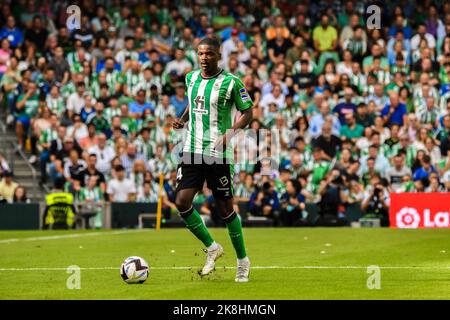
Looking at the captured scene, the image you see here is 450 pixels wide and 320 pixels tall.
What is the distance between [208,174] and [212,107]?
796 mm

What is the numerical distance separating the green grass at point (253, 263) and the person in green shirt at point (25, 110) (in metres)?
5.70

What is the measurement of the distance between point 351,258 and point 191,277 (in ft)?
12.8

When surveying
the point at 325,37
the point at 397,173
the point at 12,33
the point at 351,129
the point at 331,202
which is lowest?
the point at 331,202

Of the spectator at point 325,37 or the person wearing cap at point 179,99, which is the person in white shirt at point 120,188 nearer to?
the person wearing cap at point 179,99

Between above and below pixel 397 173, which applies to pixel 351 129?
above

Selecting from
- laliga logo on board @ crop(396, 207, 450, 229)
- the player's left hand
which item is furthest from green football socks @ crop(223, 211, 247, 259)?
laliga logo on board @ crop(396, 207, 450, 229)

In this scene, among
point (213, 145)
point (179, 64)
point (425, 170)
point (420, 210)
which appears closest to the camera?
point (213, 145)

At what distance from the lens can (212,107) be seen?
14.0 m

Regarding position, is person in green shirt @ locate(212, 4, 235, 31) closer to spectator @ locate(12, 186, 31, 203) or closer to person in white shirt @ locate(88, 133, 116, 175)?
person in white shirt @ locate(88, 133, 116, 175)

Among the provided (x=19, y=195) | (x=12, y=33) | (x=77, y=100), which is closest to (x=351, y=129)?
(x=77, y=100)

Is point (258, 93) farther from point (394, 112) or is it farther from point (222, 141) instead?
point (222, 141)

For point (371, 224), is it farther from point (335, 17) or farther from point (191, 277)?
point (191, 277)

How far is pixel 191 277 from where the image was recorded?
14.3 m

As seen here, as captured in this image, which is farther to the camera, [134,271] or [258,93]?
[258,93]
